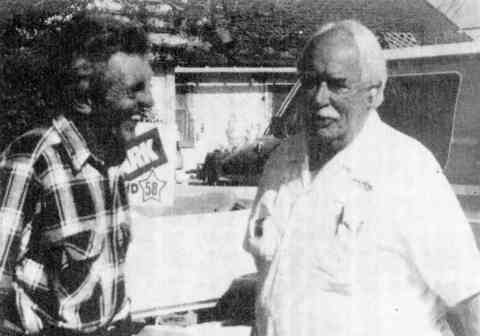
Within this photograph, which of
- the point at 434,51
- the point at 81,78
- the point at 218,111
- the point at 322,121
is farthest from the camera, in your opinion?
the point at 218,111

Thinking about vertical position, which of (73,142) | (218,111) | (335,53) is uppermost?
(335,53)

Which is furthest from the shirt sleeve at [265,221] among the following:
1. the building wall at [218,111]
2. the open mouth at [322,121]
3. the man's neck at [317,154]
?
the building wall at [218,111]

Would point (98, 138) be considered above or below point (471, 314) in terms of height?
above

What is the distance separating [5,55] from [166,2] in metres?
7.97

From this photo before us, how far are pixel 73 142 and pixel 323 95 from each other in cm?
71

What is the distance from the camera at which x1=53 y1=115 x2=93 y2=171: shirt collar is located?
5.28 ft

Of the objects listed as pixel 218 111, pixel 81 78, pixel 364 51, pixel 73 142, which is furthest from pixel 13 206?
pixel 218 111

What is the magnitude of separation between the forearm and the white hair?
62 cm

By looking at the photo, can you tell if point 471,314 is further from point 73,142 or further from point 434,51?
point 434,51

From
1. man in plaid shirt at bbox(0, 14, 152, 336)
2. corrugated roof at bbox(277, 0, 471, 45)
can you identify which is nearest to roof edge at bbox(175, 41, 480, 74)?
man in plaid shirt at bbox(0, 14, 152, 336)

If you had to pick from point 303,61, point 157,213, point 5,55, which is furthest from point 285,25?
point 303,61

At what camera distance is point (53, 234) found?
1564 mm

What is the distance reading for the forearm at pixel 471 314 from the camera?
5.66 feet

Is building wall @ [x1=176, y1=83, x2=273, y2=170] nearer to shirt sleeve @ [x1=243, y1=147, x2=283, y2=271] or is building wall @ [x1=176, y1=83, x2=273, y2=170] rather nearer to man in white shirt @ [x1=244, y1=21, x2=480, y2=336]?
shirt sleeve @ [x1=243, y1=147, x2=283, y2=271]
